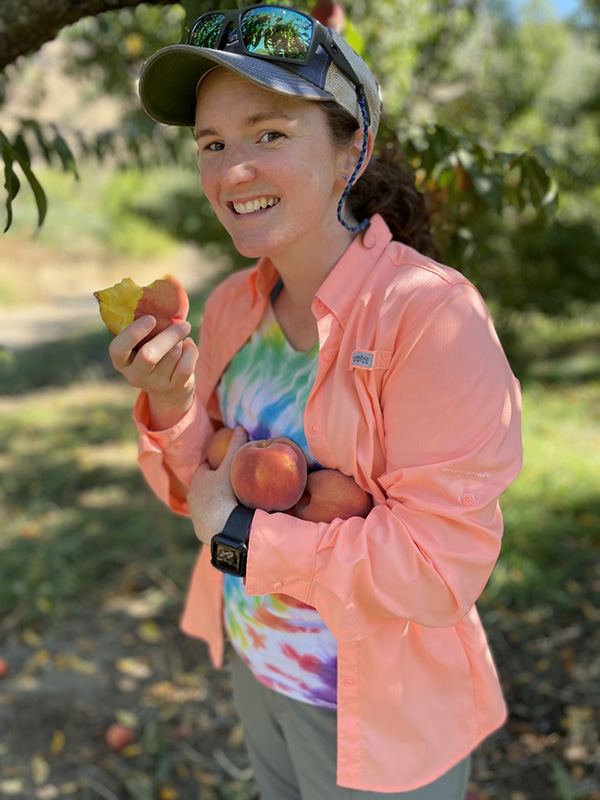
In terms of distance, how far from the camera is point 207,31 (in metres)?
1.31

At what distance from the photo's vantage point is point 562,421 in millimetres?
5652

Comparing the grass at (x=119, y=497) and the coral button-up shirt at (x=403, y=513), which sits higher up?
the coral button-up shirt at (x=403, y=513)

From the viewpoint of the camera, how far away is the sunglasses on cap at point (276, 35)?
1.23 metres

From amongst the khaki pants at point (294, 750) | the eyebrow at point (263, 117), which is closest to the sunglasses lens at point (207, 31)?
the eyebrow at point (263, 117)

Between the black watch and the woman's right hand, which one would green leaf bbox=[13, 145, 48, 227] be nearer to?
the woman's right hand

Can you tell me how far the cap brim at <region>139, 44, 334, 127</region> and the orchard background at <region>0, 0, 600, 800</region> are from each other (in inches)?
11.1

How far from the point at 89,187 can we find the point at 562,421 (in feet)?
46.4

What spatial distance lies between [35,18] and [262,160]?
0.75m

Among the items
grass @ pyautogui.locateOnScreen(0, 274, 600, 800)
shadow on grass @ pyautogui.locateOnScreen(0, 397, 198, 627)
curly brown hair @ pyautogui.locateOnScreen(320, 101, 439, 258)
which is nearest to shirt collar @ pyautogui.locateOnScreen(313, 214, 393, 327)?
curly brown hair @ pyautogui.locateOnScreen(320, 101, 439, 258)

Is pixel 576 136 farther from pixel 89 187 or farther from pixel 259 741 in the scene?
pixel 89 187

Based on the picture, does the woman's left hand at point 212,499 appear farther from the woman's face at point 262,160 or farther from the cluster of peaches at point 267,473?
the woman's face at point 262,160

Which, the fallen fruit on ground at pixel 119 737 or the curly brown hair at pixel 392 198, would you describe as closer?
the curly brown hair at pixel 392 198

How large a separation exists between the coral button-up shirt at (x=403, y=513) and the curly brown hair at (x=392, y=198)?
0.27 feet

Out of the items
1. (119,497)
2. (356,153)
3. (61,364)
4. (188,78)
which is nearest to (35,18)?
(188,78)
